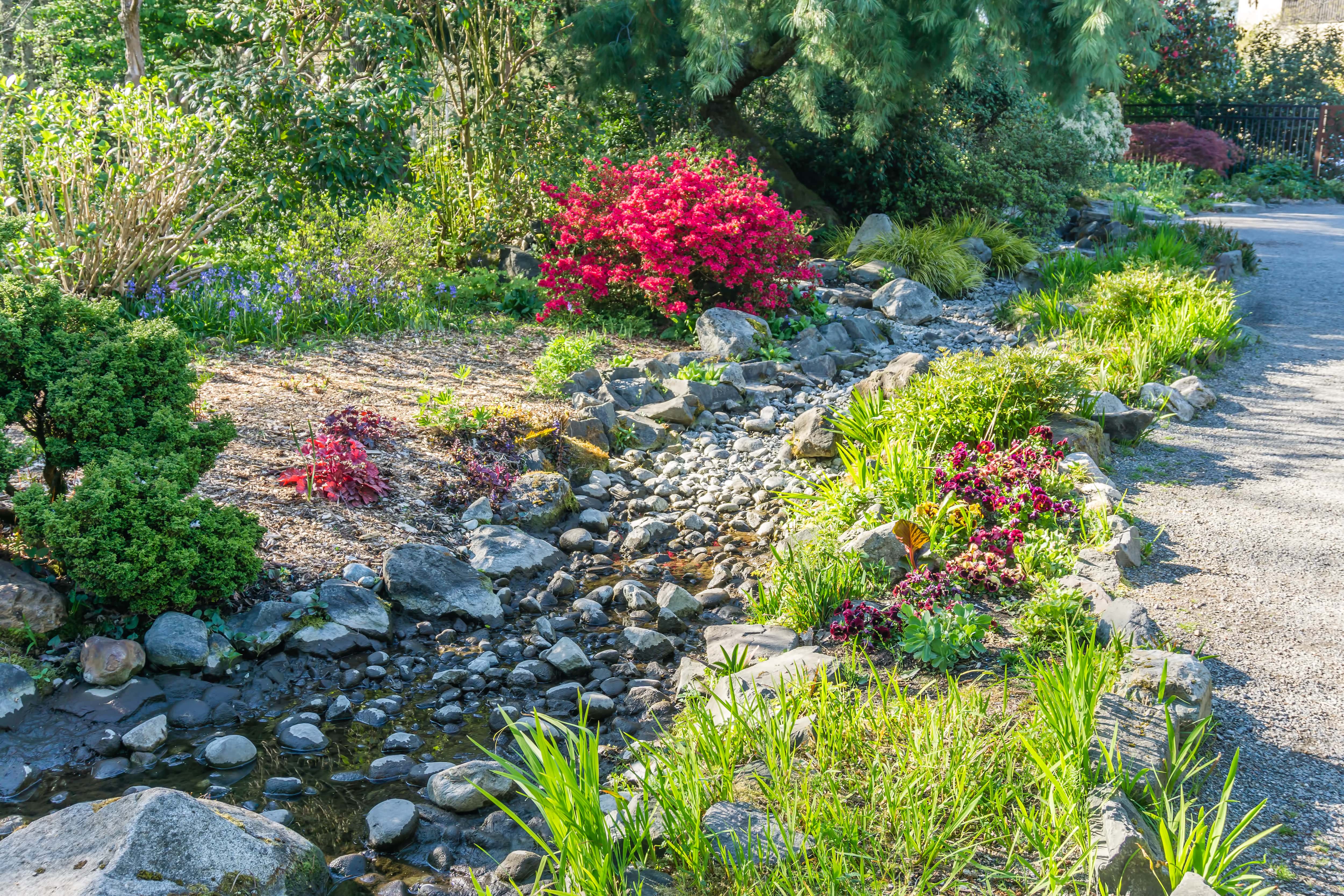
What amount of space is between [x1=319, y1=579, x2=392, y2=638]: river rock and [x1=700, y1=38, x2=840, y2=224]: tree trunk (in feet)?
27.0

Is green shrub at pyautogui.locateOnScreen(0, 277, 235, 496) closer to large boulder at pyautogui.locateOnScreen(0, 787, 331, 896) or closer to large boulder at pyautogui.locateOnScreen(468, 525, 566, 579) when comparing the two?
large boulder at pyautogui.locateOnScreen(468, 525, 566, 579)

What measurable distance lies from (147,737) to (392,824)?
3.30 feet

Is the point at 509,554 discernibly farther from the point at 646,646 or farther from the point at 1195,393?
the point at 1195,393

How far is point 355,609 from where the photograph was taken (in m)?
4.01

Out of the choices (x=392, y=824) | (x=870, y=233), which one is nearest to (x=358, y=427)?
(x=392, y=824)

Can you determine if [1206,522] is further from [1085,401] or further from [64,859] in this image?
[64,859]

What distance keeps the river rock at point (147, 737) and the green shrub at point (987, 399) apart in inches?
144

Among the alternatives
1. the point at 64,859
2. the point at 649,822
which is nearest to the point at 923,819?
the point at 649,822

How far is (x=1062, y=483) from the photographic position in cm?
470

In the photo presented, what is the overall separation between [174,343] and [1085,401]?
15.3 feet

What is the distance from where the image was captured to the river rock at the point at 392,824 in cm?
282

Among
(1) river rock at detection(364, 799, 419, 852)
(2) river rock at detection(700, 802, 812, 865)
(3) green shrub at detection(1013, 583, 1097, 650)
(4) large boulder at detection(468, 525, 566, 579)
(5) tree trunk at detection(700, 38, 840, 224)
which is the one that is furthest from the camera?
(5) tree trunk at detection(700, 38, 840, 224)

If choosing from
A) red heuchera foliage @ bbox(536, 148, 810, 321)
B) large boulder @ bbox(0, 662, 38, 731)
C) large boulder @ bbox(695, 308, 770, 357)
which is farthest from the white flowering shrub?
large boulder @ bbox(0, 662, 38, 731)

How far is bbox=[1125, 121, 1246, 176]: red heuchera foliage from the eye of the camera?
743 inches
